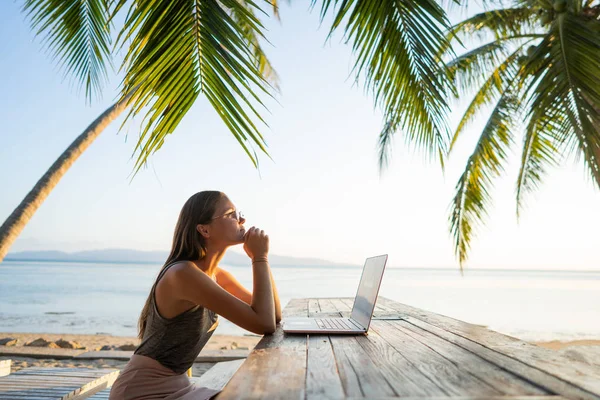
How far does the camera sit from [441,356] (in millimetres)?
1373

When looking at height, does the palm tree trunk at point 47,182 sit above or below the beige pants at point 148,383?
above

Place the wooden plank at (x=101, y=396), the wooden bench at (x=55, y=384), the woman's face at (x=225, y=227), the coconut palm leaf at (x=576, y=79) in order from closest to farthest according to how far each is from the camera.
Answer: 1. the woman's face at (x=225, y=227)
2. the wooden bench at (x=55, y=384)
3. the wooden plank at (x=101, y=396)
4. the coconut palm leaf at (x=576, y=79)

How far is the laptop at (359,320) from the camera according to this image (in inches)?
75.3

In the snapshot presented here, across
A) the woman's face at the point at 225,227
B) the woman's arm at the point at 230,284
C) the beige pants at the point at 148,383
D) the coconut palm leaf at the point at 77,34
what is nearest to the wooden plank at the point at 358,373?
the beige pants at the point at 148,383

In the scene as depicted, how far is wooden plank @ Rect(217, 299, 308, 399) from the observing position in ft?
3.32

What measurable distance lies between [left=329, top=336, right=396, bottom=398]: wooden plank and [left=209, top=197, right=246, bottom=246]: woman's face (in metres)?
0.65

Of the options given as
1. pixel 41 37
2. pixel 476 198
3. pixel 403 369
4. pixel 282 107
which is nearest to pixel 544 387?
pixel 403 369

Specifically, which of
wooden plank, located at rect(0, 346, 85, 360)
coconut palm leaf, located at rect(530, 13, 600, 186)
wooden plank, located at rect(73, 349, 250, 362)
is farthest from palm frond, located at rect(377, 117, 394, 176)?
wooden plank, located at rect(0, 346, 85, 360)

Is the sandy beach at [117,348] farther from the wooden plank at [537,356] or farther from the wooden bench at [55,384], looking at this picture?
the wooden bench at [55,384]

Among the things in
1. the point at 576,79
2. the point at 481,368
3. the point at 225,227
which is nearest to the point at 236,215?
the point at 225,227

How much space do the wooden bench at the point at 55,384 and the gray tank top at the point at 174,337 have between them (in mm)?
1026

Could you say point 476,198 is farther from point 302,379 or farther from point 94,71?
point 302,379

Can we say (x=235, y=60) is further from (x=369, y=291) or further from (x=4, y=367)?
(x=4, y=367)

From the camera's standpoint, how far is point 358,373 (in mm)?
1178
